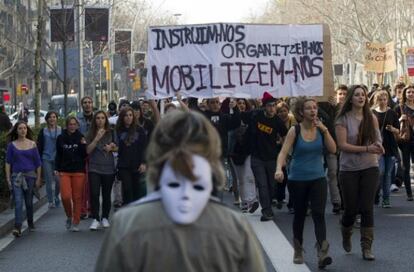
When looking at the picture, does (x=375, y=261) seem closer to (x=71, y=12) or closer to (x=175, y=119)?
(x=175, y=119)

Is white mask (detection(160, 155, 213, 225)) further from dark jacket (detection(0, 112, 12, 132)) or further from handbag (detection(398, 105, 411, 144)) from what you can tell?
dark jacket (detection(0, 112, 12, 132))

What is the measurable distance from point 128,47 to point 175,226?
3365 cm

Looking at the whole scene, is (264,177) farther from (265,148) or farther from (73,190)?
(73,190)

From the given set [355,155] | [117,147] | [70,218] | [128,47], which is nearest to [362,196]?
[355,155]

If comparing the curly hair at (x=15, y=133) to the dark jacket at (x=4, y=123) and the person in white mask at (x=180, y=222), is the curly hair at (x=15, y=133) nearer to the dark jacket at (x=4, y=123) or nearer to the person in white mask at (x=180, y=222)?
the dark jacket at (x=4, y=123)

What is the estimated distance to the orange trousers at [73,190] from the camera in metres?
11.8

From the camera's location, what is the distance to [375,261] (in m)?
8.98

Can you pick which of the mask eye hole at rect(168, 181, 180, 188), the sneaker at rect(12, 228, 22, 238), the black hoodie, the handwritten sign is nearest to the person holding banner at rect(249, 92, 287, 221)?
the black hoodie

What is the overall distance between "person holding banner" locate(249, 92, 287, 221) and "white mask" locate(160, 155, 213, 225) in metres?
8.77

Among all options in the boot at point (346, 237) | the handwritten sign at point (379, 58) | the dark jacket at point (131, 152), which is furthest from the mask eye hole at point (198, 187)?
the handwritten sign at point (379, 58)

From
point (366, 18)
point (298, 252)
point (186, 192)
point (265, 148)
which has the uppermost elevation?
point (366, 18)

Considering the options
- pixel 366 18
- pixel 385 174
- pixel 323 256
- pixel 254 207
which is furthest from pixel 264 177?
pixel 366 18

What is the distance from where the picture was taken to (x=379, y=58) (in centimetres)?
2725

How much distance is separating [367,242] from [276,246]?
4.37 feet
